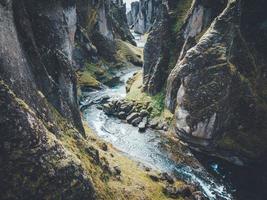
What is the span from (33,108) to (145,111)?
51.4 meters

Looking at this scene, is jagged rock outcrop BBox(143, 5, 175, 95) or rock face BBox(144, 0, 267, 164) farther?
jagged rock outcrop BBox(143, 5, 175, 95)

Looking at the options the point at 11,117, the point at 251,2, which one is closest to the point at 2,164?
the point at 11,117

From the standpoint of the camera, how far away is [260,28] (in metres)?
70.1

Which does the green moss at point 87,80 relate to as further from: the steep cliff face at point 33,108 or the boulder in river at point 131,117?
the steep cliff face at point 33,108

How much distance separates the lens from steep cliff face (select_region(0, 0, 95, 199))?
94.6ft

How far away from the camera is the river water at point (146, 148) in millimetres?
57562

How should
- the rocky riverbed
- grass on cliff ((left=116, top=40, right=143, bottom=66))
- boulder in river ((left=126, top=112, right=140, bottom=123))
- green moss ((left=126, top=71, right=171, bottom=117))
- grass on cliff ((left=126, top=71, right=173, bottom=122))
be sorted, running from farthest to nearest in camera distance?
grass on cliff ((left=116, top=40, right=143, bottom=66)) → green moss ((left=126, top=71, right=171, bottom=117)) → boulder in river ((left=126, top=112, right=140, bottom=123)) → grass on cliff ((left=126, top=71, right=173, bottom=122)) → the rocky riverbed

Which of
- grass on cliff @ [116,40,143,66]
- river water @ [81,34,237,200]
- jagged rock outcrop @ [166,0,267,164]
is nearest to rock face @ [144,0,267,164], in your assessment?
jagged rock outcrop @ [166,0,267,164]

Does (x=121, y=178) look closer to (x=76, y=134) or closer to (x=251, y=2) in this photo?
(x=76, y=134)

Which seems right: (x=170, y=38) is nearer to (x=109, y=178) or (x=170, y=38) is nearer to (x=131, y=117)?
(x=131, y=117)

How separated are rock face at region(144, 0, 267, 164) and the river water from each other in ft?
17.3

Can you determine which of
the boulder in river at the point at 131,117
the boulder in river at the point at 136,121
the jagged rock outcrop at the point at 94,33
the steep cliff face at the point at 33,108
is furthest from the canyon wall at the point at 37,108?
the jagged rock outcrop at the point at 94,33

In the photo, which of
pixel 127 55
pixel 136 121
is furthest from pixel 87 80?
pixel 127 55

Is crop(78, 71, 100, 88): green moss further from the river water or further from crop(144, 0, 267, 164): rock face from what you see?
crop(144, 0, 267, 164): rock face
